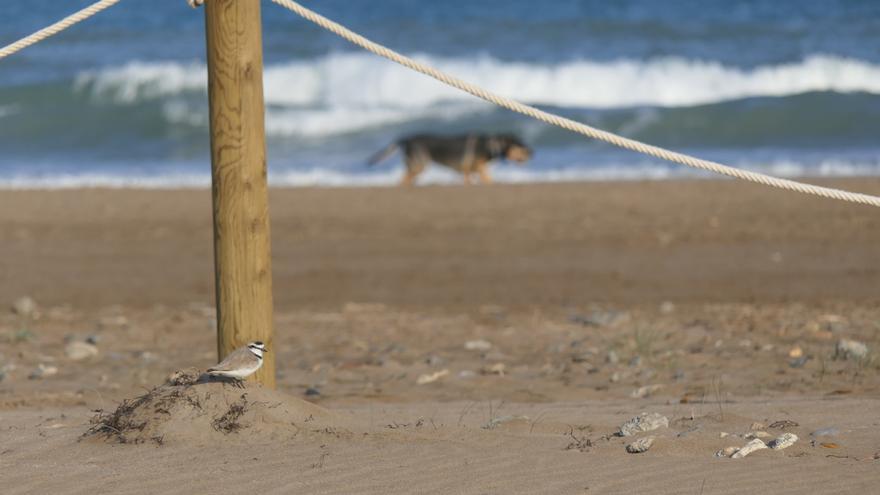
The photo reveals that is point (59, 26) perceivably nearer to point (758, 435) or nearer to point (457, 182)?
point (758, 435)

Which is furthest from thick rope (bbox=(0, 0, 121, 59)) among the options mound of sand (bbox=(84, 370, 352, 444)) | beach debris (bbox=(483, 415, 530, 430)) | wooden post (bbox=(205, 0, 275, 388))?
beach debris (bbox=(483, 415, 530, 430))

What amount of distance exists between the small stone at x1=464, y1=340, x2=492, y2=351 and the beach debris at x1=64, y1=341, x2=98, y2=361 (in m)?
2.16

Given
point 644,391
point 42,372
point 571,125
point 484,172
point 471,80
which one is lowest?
point 644,391

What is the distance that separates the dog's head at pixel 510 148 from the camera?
56.2 ft

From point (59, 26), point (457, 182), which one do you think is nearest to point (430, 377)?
point (59, 26)

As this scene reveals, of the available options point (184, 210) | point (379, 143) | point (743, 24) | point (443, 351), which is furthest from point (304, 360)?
point (743, 24)

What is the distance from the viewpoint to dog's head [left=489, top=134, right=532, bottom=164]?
17.1 meters

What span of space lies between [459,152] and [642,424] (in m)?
12.5

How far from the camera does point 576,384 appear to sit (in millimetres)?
6711

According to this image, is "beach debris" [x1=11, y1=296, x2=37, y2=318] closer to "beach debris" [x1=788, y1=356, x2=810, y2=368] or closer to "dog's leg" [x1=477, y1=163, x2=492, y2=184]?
"beach debris" [x1=788, y1=356, x2=810, y2=368]

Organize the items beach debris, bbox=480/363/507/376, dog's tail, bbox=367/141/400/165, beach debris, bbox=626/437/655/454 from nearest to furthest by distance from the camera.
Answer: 1. beach debris, bbox=626/437/655/454
2. beach debris, bbox=480/363/507/376
3. dog's tail, bbox=367/141/400/165

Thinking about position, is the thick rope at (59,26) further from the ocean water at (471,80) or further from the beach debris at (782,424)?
the ocean water at (471,80)

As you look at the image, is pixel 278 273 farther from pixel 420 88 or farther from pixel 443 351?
pixel 420 88

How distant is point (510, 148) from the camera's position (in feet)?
56.3
